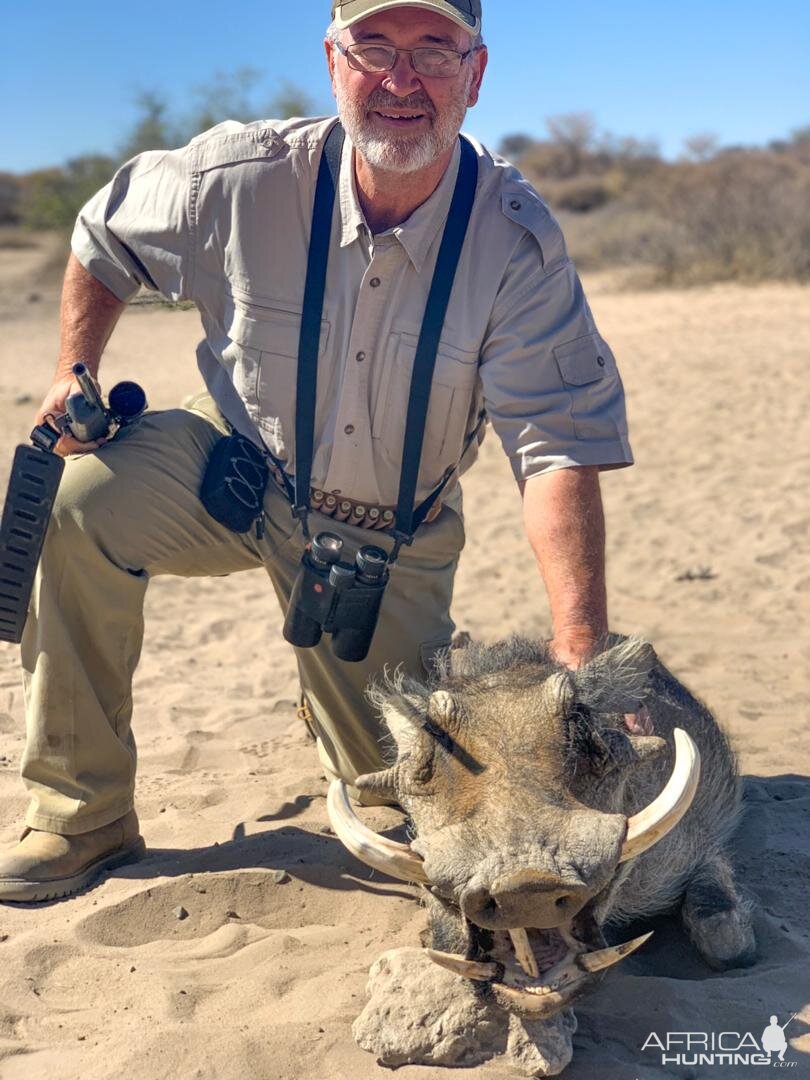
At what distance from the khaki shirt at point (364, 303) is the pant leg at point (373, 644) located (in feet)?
0.65

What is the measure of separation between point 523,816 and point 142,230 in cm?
218

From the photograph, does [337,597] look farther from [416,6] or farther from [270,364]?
[416,6]

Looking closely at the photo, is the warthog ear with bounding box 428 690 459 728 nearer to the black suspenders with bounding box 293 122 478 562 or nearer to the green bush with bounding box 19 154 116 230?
the black suspenders with bounding box 293 122 478 562

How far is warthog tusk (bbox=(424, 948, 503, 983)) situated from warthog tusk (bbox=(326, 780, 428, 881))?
135 mm

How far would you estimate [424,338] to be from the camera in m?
3.30

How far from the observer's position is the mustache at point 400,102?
328 centimetres

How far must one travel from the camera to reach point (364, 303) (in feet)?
11.0

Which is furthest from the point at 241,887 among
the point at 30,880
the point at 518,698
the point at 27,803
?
the point at 518,698

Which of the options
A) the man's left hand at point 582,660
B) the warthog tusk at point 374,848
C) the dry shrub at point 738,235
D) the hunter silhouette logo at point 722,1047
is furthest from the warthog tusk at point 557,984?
the dry shrub at point 738,235

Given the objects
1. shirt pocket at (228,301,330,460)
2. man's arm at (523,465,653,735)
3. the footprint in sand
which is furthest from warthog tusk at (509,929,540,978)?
shirt pocket at (228,301,330,460)

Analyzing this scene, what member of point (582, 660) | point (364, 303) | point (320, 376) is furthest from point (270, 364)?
point (582, 660)

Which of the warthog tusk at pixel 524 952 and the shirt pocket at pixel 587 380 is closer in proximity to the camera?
the warthog tusk at pixel 524 952

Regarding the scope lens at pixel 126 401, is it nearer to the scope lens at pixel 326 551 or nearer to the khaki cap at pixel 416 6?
the scope lens at pixel 326 551

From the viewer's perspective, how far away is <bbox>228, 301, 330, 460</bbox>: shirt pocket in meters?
3.40
